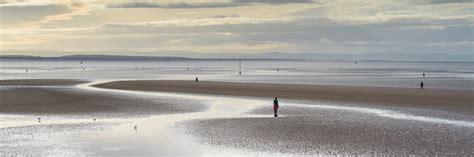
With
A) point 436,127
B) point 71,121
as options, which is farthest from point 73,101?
point 436,127

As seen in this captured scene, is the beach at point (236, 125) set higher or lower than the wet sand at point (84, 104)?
lower

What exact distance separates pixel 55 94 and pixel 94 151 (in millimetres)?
35055

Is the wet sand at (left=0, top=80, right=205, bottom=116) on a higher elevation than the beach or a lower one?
higher

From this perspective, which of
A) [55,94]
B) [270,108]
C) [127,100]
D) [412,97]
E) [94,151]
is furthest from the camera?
[55,94]

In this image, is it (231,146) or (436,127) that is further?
(436,127)

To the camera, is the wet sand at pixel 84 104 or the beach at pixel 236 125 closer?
the beach at pixel 236 125

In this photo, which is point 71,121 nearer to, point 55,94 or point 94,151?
point 94,151

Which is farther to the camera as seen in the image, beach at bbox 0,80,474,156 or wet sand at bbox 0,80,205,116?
wet sand at bbox 0,80,205,116

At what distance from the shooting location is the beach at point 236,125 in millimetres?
25359

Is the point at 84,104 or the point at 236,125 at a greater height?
the point at 84,104

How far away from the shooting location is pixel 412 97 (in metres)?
53.8

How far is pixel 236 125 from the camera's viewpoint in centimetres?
3359

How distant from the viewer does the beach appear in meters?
25.4

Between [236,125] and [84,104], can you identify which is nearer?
[236,125]
